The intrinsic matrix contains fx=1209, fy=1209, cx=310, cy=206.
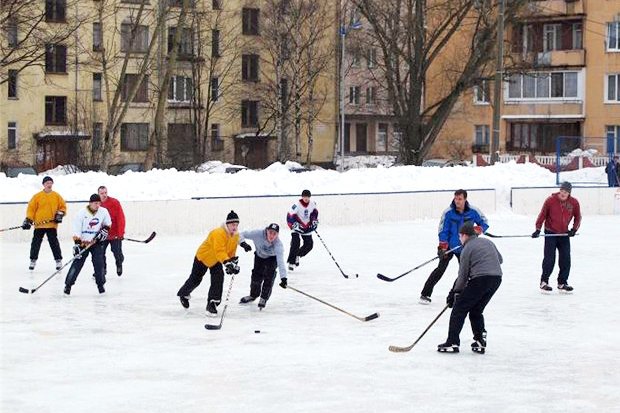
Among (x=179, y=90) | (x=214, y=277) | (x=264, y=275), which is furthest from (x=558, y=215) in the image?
(x=179, y=90)

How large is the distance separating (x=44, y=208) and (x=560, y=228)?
6.64 metres

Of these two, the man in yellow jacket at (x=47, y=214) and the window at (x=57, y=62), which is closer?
the man in yellow jacket at (x=47, y=214)

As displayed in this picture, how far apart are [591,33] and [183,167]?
2052cm

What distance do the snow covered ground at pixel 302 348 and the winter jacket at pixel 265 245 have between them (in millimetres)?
599

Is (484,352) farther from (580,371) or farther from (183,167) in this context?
(183,167)

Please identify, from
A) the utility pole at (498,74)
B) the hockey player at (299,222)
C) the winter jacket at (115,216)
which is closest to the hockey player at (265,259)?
the winter jacket at (115,216)

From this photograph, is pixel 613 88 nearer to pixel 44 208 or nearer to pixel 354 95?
pixel 354 95

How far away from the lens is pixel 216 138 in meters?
49.7

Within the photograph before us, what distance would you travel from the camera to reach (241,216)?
73.2ft

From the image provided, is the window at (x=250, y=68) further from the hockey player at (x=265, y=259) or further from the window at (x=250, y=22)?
the hockey player at (x=265, y=259)

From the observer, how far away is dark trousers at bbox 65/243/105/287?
1356 cm

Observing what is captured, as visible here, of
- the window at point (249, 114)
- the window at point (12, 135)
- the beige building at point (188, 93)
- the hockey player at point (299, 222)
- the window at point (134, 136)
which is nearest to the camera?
the hockey player at point (299, 222)

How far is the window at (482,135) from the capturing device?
50.2 m

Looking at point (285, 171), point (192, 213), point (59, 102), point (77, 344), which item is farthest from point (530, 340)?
point (59, 102)
